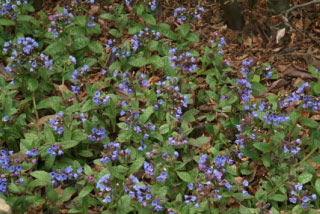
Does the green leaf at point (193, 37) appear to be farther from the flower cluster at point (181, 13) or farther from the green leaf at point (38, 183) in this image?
the green leaf at point (38, 183)

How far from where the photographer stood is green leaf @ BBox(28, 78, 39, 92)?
4852mm

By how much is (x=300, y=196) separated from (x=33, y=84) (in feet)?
10.4

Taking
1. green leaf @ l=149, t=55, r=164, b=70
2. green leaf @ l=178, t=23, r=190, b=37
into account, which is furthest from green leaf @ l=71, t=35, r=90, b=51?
green leaf @ l=178, t=23, r=190, b=37

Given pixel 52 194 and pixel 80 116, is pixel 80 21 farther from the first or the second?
pixel 52 194

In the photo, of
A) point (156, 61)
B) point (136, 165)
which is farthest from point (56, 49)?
point (136, 165)

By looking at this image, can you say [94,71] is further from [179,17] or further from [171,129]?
[171,129]


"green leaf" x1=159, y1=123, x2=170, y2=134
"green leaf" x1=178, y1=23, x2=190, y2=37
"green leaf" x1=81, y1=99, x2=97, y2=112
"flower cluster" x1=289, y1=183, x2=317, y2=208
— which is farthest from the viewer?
"green leaf" x1=178, y1=23, x2=190, y2=37

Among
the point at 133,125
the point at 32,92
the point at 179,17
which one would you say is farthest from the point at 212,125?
the point at 32,92

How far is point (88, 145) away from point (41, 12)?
8.15 feet

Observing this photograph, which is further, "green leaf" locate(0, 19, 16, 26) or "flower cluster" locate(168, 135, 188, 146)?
"green leaf" locate(0, 19, 16, 26)

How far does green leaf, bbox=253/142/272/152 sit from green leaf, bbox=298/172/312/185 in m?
0.39

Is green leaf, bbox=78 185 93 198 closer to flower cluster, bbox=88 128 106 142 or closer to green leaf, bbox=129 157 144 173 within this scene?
green leaf, bbox=129 157 144 173

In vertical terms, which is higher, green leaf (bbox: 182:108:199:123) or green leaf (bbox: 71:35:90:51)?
green leaf (bbox: 71:35:90:51)

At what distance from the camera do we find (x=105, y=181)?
3.60 m
